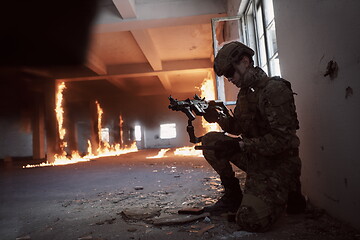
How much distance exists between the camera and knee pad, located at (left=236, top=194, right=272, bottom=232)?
154 centimetres

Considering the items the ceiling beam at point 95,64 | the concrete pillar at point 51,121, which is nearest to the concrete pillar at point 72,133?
the concrete pillar at point 51,121

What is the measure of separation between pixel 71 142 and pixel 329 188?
14.4 metres

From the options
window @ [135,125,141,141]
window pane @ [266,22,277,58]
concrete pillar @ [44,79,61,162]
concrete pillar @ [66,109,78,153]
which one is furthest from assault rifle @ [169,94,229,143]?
window @ [135,125,141,141]

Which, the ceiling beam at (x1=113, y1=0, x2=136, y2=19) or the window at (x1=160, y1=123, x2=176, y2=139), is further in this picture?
the window at (x1=160, y1=123, x2=176, y2=139)

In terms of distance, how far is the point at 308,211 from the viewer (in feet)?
6.09

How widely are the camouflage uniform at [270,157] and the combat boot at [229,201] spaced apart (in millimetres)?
274

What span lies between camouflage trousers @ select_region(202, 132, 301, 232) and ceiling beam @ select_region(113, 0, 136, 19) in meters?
4.16

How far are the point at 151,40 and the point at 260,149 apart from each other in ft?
20.2

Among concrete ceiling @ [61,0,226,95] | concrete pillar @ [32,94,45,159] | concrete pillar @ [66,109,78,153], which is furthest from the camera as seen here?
concrete pillar @ [66,109,78,153]

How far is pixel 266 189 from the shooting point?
1.64 metres

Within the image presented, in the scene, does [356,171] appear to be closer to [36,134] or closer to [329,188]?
[329,188]

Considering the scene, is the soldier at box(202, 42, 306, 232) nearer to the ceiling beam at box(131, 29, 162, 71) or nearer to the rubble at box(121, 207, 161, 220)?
the rubble at box(121, 207, 161, 220)

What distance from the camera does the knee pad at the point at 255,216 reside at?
154 cm

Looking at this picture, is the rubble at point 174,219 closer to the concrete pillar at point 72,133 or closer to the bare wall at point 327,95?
the bare wall at point 327,95
